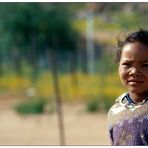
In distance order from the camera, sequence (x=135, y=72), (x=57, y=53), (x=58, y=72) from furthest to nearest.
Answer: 1. (x=57, y=53)
2. (x=58, y=72)
3. (x=135, y=72)

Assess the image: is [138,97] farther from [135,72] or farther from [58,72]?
[58,72]

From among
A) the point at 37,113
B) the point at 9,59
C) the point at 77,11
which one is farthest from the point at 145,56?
the point at 77,11

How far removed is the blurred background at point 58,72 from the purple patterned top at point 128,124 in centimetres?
584

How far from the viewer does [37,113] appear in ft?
40.5

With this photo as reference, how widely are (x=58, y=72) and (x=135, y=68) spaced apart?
15267 mm

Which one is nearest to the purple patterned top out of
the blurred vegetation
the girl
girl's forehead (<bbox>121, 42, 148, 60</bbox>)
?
the girl

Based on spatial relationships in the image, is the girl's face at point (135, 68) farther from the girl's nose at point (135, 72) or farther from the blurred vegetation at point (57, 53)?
the blurred vegetation at point (57, 53)

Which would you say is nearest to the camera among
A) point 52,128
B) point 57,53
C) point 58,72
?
point 52,128

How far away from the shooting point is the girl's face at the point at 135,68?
4.69ft

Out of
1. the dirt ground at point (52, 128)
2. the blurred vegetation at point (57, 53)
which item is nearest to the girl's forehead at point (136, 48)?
the dirt ground at point (52, 128)

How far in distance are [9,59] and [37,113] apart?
235 inches

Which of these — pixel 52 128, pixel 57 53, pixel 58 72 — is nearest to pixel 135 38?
pixel 52 128

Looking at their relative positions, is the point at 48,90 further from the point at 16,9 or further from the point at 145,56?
the point at 145,56

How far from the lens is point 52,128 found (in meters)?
10.1
